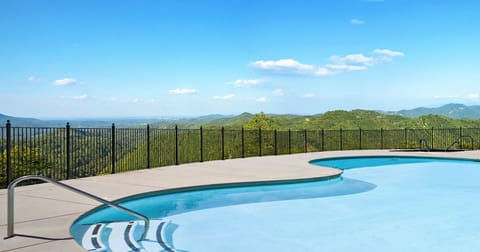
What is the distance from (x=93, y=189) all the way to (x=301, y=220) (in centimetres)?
419

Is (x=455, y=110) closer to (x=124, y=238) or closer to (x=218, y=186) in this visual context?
(x=218, y=186)

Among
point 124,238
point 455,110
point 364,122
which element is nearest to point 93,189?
point 124,238

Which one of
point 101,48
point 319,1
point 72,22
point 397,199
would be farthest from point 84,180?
point 101,48

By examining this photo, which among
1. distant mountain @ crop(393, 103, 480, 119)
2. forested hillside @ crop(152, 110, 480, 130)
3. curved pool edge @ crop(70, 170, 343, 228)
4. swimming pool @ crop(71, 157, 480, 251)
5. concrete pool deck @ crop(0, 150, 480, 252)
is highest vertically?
distant mountain @ crop(393, 103, 480, 119)

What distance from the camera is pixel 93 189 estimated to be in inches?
312

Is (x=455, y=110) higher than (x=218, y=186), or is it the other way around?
(x=455, y=110)

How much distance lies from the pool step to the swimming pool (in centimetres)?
1

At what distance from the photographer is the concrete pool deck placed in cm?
455

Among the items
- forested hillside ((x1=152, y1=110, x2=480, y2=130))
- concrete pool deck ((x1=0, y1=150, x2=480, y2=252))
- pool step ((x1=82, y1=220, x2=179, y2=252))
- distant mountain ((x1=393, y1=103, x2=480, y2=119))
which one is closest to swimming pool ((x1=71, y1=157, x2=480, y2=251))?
pool step ((x1=82, y1=220, x2=179, y2=252))

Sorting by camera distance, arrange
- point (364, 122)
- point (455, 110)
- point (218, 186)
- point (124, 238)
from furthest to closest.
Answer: point (455, 110), point (364, 122), point (218, 186), point (124, 238)

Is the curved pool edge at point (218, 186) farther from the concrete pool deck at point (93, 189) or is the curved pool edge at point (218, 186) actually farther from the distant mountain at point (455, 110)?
the distant mountain at point (455, 110)

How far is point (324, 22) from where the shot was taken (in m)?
24.3

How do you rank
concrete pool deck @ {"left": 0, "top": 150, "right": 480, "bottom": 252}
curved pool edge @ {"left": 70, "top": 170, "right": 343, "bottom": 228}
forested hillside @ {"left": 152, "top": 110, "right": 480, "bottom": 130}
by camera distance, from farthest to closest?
1. forested hillside @ {"left": 152, "top": 110, "right": 480, "bottom": 130}
2. curved pool edge @ {"left": 70, "top": 170, "right": 343, "bottom": 228}
3. concrete pool deck @ {"left": 0, "top": 150, "right": 480, "bottom": 252}

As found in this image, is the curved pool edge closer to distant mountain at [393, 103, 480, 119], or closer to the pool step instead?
the pool step
